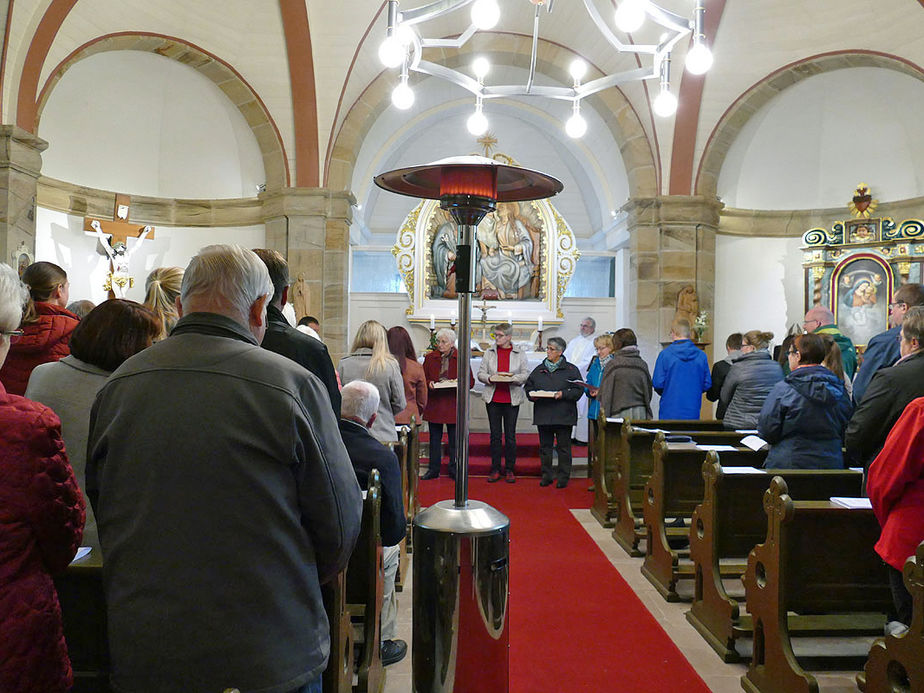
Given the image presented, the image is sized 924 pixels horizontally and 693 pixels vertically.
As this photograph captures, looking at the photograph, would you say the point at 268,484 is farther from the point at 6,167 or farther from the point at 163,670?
the point at 6,167

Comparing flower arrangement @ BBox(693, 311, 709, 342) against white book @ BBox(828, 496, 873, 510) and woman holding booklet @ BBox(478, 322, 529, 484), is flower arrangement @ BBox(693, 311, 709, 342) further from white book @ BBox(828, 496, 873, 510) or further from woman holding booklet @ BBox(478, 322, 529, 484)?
white book @ BBox(828, 496, 873, 510)

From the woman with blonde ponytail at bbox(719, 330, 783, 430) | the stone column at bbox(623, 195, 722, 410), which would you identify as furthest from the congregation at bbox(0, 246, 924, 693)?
the stone column at bbox(623, 195, 722, 410)

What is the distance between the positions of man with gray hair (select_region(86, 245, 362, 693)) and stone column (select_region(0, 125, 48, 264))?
7325mm

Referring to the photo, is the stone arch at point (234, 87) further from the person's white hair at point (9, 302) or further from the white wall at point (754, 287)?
the person's white hair at point (9, 302)

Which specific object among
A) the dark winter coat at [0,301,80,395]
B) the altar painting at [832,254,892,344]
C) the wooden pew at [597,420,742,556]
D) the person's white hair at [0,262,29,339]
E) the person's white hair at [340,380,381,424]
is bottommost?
the wooden pew at [597,420,742,556]

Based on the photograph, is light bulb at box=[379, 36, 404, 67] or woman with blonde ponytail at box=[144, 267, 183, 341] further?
light bulb at box=[379, 36, 404, 67]

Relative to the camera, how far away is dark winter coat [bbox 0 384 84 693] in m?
1.56

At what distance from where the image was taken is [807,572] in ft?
10.3

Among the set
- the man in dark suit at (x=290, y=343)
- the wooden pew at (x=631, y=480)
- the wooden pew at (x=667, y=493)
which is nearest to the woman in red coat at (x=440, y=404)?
the wooden pew at (x=631, y=480)

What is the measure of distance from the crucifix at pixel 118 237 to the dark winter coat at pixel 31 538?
869 centimetres

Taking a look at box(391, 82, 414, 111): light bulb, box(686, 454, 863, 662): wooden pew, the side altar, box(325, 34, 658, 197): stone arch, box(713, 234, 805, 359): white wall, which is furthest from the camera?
box(713, 234, 805, 359): white wall

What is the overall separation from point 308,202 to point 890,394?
8287mm

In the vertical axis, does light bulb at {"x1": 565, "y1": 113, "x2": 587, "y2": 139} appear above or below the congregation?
above

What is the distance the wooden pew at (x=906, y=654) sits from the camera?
2.28 m
